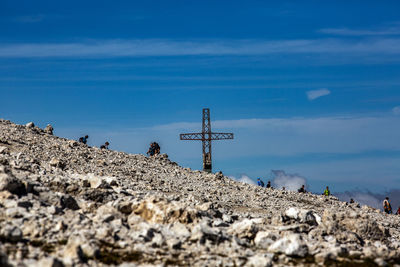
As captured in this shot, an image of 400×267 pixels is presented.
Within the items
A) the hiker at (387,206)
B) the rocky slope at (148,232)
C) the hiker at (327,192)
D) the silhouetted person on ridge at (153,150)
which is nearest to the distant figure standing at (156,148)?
the silhouetted person on ridge at (153,150)

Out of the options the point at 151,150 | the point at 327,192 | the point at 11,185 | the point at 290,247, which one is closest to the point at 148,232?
the point at 290,247

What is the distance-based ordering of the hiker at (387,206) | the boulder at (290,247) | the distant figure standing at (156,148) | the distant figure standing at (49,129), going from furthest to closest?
1. the distant figure standing at (156,148)
2. the distant figure standing at (49,129)
3. the hiker at (387,206)
4. the boulder at (290,247)

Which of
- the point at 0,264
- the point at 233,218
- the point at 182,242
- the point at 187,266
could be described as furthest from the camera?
the point at 233,218

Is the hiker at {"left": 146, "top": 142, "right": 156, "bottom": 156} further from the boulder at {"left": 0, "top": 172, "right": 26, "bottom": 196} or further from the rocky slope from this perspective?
the boulder at {"left": 0, "top": 172, "right": 26, "bottom": 196}

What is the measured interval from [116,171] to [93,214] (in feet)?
59.7

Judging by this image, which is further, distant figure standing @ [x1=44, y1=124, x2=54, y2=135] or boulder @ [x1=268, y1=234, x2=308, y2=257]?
distant figure standing @ [x1=44, y1=124, x2=54, y2=135]

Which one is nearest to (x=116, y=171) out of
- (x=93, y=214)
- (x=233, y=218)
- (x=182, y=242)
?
(x=233, y=218)

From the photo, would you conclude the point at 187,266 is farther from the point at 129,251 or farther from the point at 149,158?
the point at 149,158

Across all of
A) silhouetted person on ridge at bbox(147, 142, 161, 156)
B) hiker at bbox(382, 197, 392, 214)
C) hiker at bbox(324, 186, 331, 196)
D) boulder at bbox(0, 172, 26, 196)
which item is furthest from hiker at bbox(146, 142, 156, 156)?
boulder at bbox(0, 172, 26, 196)

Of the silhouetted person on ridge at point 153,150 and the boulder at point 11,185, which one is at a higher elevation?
the silhouetted person on ridge at point 153,150

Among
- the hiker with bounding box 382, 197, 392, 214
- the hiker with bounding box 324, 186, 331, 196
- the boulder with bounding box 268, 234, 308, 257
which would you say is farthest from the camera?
the hiker with bounding box 324, 186, 331, 196

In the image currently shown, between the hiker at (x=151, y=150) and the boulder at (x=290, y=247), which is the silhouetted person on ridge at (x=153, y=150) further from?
the boulder at (x=290, y=247)

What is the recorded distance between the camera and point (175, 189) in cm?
3400

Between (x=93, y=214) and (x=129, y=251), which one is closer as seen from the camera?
(x=129, y=251)
